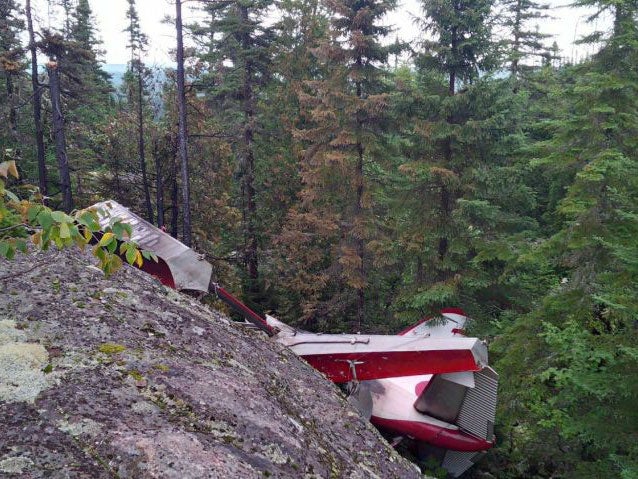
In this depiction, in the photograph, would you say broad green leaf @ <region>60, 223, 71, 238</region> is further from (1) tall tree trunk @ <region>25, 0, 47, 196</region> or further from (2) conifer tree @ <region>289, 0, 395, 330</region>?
(1) tall tree trunk @ <region>25, 0, 47, 196</region>

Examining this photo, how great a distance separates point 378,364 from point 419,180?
8629 mm

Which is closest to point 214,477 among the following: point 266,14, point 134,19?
point 266,14

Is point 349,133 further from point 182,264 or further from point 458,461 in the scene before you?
point 458,461

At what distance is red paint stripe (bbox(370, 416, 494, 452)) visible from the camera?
9656mm

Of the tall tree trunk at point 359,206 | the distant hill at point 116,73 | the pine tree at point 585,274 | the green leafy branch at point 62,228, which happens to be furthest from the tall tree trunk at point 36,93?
the distant hill at point 116,73

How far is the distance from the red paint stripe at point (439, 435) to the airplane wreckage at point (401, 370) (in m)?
0.02

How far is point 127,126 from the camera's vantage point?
22344 millimetres

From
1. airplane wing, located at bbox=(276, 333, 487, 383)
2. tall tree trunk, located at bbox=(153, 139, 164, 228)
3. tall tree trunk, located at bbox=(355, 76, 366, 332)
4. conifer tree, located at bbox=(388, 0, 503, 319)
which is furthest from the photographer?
tall tree trunk, located at bbox=(153, 139, 164, 228)

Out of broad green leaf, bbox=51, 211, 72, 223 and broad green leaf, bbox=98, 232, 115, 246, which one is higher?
broad green leaf, bbox=51, 211, 72, 223

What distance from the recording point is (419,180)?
587 inches

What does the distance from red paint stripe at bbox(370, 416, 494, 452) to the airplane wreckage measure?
2cm

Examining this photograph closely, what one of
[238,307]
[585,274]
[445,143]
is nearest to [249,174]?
[445,143]

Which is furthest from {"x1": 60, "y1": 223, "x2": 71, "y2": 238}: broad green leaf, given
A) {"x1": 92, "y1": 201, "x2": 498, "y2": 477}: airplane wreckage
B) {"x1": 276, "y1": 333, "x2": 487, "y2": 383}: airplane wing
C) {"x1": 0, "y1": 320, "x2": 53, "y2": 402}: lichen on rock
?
{"x1": 276, "y1": 333, "x2": 487, "y2": 383}: airplane wing

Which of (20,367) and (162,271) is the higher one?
(20,367)
